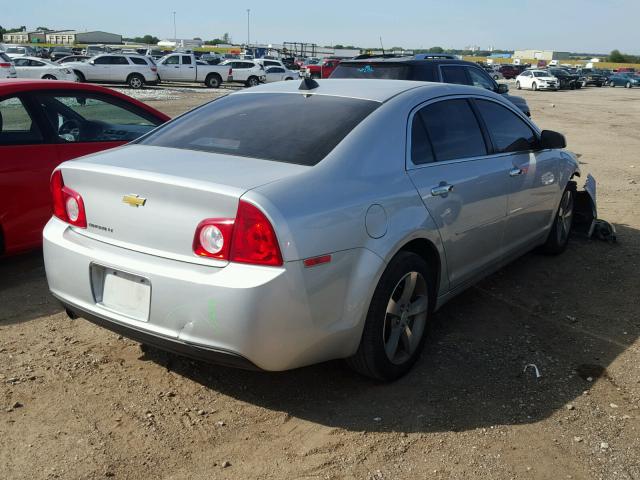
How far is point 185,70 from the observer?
36625 millimetres

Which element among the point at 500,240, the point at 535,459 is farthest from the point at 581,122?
the point at 535,459

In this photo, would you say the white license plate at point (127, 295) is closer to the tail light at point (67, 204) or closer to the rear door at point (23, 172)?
the tail light at point (67, 204)

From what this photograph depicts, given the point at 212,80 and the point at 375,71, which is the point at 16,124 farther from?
the point at 212,80

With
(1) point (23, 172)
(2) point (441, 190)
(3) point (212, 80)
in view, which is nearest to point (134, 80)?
(3) point (212, 80)

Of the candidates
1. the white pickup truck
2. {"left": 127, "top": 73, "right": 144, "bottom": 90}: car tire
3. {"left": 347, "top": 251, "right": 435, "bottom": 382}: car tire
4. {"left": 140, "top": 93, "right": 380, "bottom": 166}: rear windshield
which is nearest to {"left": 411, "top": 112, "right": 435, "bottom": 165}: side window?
{"left": 140, "top": 93, "right": 380, "bottom": 166}: rear windshield

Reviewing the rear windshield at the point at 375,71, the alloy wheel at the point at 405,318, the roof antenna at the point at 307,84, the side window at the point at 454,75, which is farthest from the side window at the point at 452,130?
the side window at the point at 454,75

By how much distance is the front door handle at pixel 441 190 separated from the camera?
3.70 meters

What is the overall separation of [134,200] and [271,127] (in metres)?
0.95

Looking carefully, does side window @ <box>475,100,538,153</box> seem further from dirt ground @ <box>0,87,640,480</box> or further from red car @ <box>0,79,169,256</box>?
red car @ <box>0,79,169,256</box>

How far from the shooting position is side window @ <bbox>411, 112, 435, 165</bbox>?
12.1 ft

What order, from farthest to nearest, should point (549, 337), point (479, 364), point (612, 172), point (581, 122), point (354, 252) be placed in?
1. point (581, 122)
2. point (612, 172)
3. point (549, 337)
4. point (479, 364)
5. point (354, 252)

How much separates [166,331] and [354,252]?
3.09 feet

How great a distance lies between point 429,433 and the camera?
3.15m

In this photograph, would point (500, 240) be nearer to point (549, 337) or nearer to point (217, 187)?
point (549, 337)
